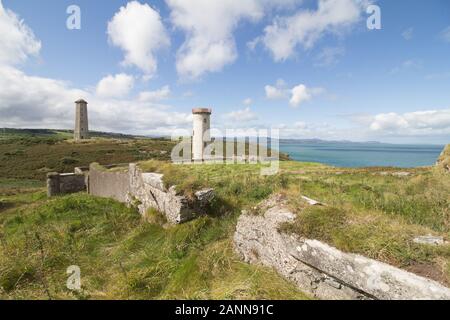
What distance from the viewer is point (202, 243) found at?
6.16 meters

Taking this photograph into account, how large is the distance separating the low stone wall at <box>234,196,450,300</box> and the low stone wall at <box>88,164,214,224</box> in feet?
6.98

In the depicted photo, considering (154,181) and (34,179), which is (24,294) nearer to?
(154,181)

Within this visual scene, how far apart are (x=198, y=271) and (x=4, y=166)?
178ft

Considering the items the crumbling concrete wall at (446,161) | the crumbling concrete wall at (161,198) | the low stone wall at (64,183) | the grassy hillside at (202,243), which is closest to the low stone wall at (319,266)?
the grassy hillside at (202,243)

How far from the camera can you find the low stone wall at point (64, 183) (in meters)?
19.2

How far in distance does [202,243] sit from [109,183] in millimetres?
10517

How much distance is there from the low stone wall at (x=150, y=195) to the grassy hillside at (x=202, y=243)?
1.13 ft

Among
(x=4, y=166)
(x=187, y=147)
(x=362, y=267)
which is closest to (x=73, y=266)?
(x=362, y=267)

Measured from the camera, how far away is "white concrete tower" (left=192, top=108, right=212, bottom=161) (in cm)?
1930

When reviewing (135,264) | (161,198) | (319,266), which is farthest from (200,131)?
(319,266)
